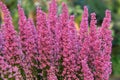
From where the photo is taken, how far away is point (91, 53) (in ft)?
6.64

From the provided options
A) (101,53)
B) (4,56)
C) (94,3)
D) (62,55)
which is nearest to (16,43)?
(4,56)

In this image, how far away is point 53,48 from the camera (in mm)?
2016

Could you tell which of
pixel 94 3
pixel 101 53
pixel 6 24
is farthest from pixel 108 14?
pixel 94 3

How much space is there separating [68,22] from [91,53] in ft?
0.54

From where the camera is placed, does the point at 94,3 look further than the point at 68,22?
Yes

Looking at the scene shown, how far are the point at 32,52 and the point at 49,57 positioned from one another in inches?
A: 3.3

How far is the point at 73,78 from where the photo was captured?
6.72ft

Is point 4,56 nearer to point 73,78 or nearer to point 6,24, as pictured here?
point 6,24

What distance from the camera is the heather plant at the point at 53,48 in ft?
6.47

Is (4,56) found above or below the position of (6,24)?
below

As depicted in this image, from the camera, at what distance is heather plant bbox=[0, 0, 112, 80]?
6.47ft

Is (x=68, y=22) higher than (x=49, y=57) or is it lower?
higher

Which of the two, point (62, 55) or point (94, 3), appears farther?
point (94, 3)

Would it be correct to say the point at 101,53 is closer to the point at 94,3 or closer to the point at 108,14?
the point at 108,14
